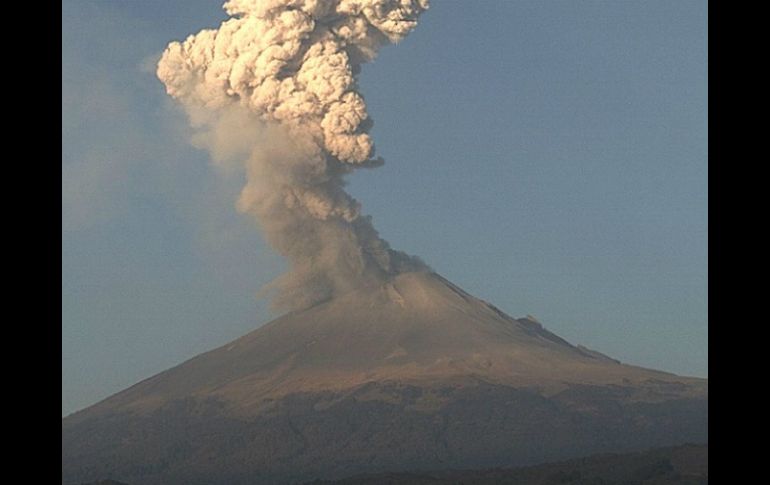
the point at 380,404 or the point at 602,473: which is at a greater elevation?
the point at 380,404

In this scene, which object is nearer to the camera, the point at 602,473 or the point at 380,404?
the point at 602,473

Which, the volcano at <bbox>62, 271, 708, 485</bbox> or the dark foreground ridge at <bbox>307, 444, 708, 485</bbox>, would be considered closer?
the dark foreground ridge at <bbox>307, 444, 708, 485</bbox>

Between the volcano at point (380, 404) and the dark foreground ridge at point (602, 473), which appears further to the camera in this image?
the volcano at point (380, 404)
